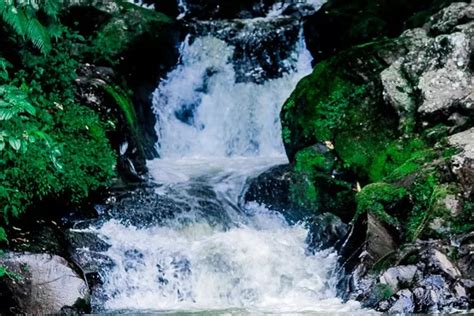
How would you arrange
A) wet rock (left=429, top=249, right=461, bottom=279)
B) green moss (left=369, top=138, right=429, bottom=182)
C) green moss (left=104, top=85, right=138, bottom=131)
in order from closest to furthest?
wet rock (left=429, top=249, right=461, bottom=279), green moss (left=369, top=138, right=429, bottom=182), green moss (left=104, top=85, right=138, bottom=131)

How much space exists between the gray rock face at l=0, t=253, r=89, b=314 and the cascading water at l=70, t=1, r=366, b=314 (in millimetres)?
617

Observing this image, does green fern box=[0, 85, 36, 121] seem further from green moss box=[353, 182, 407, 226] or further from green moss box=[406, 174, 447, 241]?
green moss box=[406, 174, 447, 241]

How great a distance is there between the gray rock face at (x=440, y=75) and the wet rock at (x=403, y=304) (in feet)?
10.6

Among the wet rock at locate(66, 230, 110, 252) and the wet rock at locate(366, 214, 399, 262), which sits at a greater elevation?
the wet rock at locate(66, 230, 110, 252)

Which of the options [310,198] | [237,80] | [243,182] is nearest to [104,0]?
[237,80]

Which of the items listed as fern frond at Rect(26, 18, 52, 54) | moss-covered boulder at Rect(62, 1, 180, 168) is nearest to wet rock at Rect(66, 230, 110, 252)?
fern frond at Rect(26, 18, 52, 54)

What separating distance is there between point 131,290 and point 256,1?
11034 mm

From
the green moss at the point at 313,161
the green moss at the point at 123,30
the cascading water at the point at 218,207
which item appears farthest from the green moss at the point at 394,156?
the green moss at the point at 123,30

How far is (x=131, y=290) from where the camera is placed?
7578mm

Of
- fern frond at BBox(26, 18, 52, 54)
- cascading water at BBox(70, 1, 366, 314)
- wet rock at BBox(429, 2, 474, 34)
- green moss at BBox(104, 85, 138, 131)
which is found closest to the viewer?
fern frond at BBox(26, 18, 52, 54)

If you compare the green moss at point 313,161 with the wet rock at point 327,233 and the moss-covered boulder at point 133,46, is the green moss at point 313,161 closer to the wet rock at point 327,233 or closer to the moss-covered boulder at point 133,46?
the wet rock at point 327,233

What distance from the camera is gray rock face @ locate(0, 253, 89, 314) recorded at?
6473 mm

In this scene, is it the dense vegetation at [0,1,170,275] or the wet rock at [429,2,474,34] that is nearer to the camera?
the dense vegetation at [0,1,170,275]

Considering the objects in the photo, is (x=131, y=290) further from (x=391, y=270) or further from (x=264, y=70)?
(x=264, y=70)
